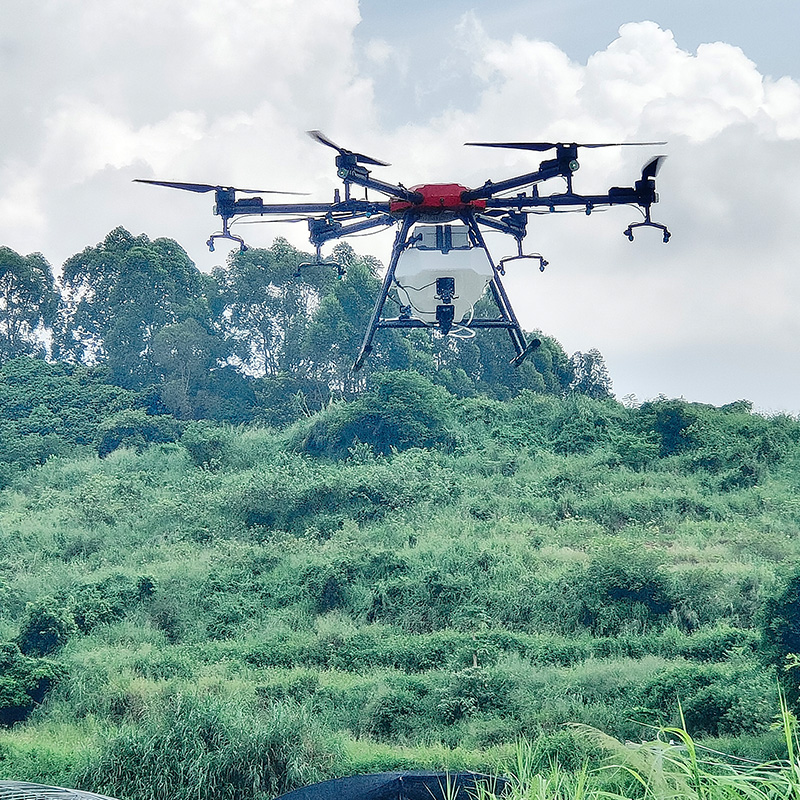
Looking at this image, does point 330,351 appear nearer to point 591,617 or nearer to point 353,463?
point 353,463

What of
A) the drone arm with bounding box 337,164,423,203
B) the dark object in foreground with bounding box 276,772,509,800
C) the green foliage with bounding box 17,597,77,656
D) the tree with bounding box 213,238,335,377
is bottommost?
the green foliage with bounding box 17,597,77,656

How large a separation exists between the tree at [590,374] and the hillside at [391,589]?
2.16 metres

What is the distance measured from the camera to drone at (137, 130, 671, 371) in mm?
4512

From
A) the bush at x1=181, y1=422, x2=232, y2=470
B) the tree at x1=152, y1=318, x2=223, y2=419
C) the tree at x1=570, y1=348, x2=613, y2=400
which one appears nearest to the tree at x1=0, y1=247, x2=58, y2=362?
the tree at x1=152, y1=318, x2=223, y2=419

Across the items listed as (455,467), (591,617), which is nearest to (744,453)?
(455,467)

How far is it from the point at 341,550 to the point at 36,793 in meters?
9.19

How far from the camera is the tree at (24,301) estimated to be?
20.0 metres

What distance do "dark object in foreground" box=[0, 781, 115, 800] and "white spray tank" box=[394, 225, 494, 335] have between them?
7.64 ft

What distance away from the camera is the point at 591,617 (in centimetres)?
1077

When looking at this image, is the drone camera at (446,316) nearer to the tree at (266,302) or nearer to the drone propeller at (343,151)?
the drone propeller at (343,151)

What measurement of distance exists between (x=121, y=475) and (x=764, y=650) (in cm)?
1062

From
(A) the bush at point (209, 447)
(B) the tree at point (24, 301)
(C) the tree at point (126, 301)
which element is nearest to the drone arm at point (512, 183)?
(A) the bush at point (209, 447)

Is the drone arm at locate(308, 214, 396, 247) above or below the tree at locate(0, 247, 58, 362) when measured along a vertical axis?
below

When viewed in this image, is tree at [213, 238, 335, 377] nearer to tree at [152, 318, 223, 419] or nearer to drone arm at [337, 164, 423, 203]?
tree at [152, 318, 223, 419]
